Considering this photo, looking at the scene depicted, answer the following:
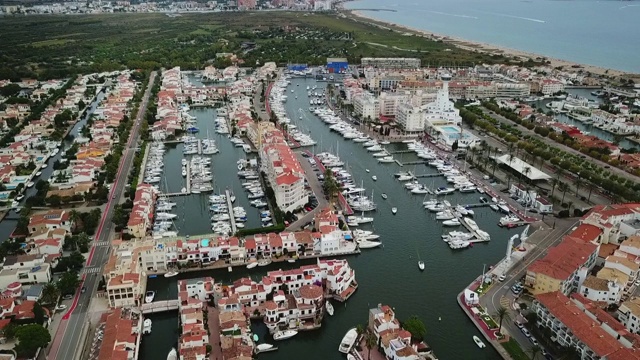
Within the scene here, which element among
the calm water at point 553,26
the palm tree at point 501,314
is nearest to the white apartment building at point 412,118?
the palm tree at point 501,314

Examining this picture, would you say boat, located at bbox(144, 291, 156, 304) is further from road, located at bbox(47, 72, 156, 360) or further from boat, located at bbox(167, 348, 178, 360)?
boat, located at bbox(167, 348, 178, 360)

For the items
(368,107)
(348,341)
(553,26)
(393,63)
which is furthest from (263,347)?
(553,26)

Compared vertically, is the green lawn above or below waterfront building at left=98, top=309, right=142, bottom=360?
below

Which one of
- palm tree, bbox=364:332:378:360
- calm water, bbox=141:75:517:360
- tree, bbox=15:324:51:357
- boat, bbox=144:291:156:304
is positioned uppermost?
tree, bbox=15:324:51:357

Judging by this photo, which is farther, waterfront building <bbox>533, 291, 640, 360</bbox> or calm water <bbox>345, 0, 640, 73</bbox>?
calm water <bbox>345, 0, 640, 73</bbox>

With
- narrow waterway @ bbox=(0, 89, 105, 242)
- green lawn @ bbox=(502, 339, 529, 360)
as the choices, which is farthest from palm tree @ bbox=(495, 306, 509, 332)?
narrow waterway @ bbox=(0, 89, 105, 242)

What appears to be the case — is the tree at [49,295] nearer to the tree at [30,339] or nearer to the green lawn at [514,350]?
the tree at [30,339]
